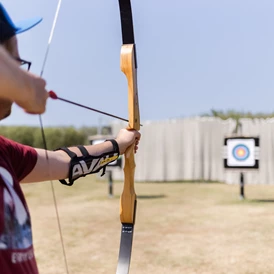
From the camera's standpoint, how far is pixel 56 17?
0.88 metres

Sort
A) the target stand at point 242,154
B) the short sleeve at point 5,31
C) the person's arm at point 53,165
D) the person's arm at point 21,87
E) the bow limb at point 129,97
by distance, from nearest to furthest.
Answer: the person's arm at point 21,87 < the short sleeve at point 5,31 < the person's arm at point 53,165 < the bow limb at point 129,97 < the target stand at point 242,154

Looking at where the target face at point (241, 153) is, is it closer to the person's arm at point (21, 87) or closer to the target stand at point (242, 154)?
the target stand at point (242, 154)

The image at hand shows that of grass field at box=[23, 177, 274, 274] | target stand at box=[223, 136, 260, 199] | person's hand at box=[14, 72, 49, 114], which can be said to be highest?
A: person's hand at box=[14, 72, 49, 114]

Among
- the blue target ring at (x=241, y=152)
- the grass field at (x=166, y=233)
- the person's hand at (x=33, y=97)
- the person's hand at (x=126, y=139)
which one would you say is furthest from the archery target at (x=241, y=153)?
the person's hand at (x=33, y=97)

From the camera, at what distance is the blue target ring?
663 centimetres

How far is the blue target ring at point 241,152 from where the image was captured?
261 inches

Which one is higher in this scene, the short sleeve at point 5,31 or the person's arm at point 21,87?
the short sleeve at point 5,31

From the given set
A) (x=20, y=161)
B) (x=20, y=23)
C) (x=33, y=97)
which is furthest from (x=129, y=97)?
(x=33, y=97)

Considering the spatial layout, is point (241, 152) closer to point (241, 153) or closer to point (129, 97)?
point (241, 153)

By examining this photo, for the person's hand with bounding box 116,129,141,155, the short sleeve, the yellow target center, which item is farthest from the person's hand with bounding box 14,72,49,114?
the yellow target center

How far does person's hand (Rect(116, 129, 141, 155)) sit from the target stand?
5.40 metres

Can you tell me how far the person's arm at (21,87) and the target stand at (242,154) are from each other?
20.1ft

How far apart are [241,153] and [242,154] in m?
0.02

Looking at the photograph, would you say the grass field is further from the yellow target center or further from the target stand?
the yellow target center
